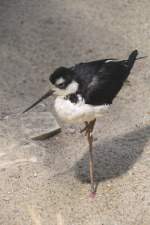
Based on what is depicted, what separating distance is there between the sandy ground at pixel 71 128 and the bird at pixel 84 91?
0.21 metres

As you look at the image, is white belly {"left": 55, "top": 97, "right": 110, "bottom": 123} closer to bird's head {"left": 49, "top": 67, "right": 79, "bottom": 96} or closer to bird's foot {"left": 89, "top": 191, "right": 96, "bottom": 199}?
bird's head {"left": 49, "top": 67, "right": 79, "bottom": 96}

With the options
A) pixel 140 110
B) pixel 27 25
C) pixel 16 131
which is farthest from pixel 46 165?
pixel 27 25

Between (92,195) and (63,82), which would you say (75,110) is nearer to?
(63,82)

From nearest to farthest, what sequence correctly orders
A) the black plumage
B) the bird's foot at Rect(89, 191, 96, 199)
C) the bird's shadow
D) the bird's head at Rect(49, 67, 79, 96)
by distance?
the bird's head at Rect(49, 67, 79, 96) < the black plumage < the bird's foot at Rect(89, 191, 96, 199) < the bird's shadow

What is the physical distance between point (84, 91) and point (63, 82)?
0.15m

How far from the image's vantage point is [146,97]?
4410 millimetres

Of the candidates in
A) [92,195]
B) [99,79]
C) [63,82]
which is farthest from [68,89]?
[92,195]

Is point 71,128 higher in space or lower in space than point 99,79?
lower

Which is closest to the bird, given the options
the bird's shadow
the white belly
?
the white belly

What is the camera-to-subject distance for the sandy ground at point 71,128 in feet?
10.8

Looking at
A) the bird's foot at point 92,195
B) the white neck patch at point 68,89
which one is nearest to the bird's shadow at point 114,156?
the bird's foot at point 92,195

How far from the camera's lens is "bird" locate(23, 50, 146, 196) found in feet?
10.4

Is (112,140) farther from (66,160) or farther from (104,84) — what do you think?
(104,84)

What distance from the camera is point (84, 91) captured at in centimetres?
322
